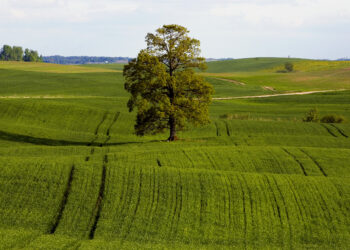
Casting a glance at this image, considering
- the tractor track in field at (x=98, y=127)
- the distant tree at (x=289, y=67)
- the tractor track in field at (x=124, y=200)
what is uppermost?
the distant tree at (x=289, y=67)

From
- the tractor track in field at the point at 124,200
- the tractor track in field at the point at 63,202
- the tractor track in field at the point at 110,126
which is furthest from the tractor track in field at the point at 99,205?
the tractor track in field at the point at 110,126

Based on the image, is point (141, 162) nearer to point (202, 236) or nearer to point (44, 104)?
point (202, 236)

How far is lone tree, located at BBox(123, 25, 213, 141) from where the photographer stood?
1513 inches

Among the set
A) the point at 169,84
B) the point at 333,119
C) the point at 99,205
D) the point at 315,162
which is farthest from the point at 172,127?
the point at 333,119

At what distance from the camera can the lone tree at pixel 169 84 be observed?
38438 millimetres

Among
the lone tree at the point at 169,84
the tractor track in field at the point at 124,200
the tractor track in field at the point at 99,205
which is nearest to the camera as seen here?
the tractor track in field at the point at 99,205

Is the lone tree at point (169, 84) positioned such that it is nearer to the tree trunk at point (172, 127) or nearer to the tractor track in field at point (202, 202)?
the tree trunk at point (172, 127)

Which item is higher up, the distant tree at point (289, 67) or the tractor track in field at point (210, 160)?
the distant tree at point (289, 67)

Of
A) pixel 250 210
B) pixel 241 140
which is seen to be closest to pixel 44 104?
pixel 241 140

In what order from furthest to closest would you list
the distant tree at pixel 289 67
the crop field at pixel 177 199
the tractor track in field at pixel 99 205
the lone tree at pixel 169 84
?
the distant tree at pixel 289 67 < the lone tree at pixel 169 84 < the tractor track in field at pixel 99 205 < the crop field at pixel 177 199

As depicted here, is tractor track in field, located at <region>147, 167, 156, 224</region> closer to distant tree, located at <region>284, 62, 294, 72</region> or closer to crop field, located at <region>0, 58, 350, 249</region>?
crop field, located at <region>0, 58, 350, 249</region>

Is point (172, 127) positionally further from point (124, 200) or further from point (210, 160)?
point (124, 200)

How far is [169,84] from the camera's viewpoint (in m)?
38.8

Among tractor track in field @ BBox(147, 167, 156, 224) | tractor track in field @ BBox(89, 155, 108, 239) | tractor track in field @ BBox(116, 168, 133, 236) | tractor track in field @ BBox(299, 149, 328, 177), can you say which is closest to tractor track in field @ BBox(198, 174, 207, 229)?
tractor track in field @ BBox(147, 167, 156, 224)
